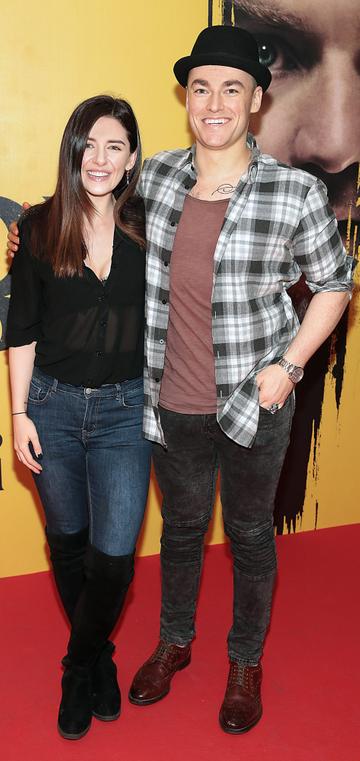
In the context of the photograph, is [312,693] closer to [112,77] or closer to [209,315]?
[209,315]

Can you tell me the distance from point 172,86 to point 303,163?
0.59m

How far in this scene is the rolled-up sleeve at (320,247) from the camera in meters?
1.98

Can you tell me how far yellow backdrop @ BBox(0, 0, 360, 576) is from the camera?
8.76ft

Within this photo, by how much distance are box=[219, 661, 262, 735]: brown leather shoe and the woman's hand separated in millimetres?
853

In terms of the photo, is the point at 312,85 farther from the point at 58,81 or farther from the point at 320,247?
the point at 320,247

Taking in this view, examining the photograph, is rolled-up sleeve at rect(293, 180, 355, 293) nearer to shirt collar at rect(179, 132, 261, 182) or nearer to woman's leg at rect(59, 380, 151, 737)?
shirt collar at rect(179, 132, 261, 182)

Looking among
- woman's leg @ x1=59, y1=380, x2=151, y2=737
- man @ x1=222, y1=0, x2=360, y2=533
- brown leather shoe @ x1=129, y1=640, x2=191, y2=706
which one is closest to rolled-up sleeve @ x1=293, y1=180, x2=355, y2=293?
woman's leg @ x1=59, y1=380, x2=151, y2=737

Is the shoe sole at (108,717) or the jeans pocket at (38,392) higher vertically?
the jeans pocket at (38,392)

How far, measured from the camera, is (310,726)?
2.27 meters

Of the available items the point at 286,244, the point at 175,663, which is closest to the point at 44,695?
the point at 175,663

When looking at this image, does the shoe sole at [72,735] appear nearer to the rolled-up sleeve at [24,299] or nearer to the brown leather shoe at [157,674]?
the brown leather shoe at [157,674]

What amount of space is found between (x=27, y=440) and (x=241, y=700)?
3.18ft

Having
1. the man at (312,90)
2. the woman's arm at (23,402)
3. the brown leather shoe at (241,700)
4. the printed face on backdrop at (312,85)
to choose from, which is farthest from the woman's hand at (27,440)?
the printed face on backdrop at (312,85)

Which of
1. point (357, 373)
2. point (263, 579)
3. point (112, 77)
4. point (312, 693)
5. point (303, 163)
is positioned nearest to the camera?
point (263, 579)
